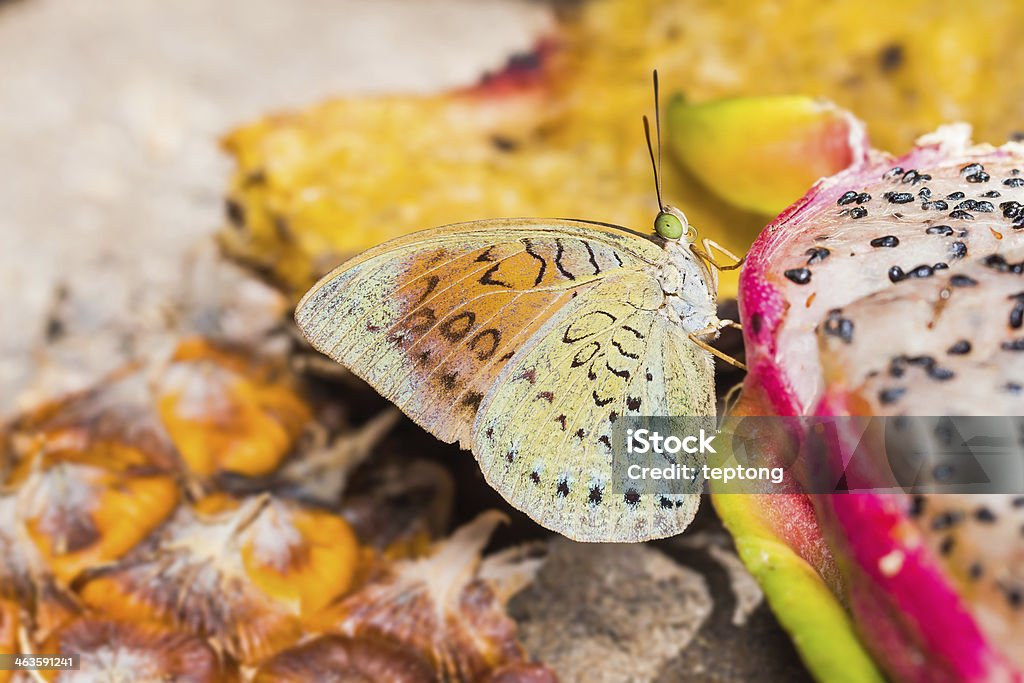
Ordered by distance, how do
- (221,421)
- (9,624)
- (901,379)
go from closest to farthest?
(901,379) < (9,624) < (221,421)

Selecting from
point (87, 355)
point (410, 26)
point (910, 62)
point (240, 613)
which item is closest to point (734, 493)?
point (240, 613)

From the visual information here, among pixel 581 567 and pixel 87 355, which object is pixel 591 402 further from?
pixel 87 355

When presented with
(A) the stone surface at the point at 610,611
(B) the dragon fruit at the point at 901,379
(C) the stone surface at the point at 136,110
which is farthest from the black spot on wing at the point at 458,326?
(C) the stone surface at the point at 136,110

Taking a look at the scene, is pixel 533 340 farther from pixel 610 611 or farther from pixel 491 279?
pixel 610 611

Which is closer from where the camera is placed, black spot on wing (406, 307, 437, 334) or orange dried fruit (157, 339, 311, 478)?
black spot on wing (406, 307, 437, 334)

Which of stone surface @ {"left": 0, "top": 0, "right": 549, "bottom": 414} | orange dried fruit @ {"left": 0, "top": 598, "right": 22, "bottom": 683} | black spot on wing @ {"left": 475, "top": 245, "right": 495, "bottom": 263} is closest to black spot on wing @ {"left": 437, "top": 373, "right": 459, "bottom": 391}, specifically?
black spot on wing @ {"left": 475, "top": 245, "right": 495, "bottom": 263}

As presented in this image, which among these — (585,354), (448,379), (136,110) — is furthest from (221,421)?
(136,110)

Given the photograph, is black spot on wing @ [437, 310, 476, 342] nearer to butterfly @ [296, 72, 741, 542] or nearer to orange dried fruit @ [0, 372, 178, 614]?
butterfly @ [296, 72, 741, 542]
